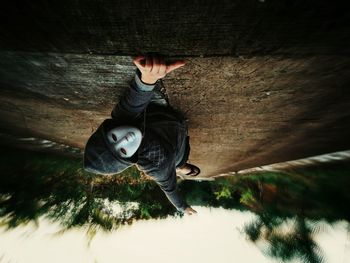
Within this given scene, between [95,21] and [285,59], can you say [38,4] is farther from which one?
[285,59]

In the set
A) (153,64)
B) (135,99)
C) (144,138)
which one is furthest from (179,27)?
(144,138)

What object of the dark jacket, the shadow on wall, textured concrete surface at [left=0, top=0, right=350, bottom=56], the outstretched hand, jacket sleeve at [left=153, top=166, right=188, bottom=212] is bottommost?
the shadow on wall

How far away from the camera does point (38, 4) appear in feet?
4.75

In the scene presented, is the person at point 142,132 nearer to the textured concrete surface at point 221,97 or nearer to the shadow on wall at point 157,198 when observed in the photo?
the textured concrete surface at point 221,97

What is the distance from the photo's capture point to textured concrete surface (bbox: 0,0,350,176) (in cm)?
143

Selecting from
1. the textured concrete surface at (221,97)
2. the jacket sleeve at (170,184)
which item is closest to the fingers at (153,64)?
the textured concrete surface at (221,97)

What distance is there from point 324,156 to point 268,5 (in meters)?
3.15

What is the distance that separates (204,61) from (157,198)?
22.2 feet

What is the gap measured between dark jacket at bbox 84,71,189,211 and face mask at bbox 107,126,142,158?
64mm

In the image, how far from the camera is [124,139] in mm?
2318

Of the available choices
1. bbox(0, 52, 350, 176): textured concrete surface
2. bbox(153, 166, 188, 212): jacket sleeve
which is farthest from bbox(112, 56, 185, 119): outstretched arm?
bbox(153, 166, 188, 212): jacket sleeve

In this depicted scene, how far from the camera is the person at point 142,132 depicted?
2.06 m

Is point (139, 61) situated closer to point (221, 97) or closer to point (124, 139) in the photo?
point (124, 139)

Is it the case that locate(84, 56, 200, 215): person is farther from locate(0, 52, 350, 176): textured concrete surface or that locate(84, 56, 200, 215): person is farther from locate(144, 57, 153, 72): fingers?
locate(0, 52, 350, 176): textured concrete surface
